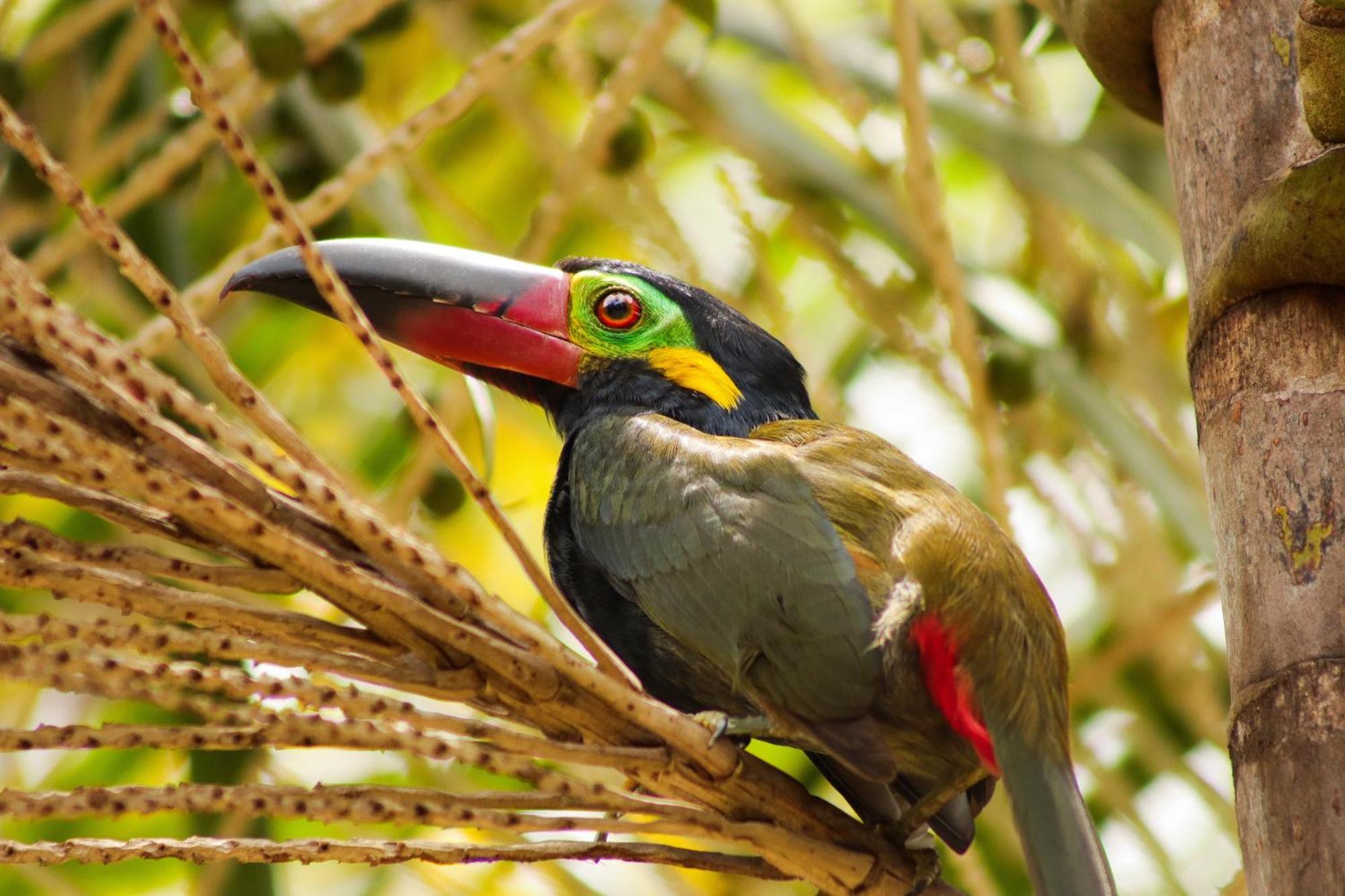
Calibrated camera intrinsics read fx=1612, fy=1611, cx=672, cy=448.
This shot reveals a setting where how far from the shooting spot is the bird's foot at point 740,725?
66.1 inches

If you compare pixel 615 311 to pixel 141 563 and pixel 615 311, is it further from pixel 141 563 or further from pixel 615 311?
pixel 141 563

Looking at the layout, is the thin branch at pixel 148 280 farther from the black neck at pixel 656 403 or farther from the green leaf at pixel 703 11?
the green leaf at pixel 703 11

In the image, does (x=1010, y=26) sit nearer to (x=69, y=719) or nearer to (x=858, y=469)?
(x=858, y=469)

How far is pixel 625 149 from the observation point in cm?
285

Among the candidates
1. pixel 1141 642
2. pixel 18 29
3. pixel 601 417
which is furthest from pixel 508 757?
pixel 18 29

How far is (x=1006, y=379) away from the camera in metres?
2.92

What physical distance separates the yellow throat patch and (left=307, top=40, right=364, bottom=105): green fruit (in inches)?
28.4

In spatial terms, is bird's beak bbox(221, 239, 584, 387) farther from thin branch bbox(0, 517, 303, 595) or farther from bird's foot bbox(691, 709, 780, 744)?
thin branch bbox(0, 517, 303, 595)

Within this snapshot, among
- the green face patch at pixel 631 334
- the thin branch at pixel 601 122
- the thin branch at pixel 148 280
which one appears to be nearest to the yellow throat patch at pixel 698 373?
the green face patch at pixel 631 334

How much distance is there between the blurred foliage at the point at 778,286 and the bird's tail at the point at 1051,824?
838 mm

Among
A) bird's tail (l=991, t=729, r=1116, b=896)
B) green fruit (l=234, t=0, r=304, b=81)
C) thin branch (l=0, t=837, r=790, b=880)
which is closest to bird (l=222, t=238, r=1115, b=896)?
bird's tail (l=991, t=729, r=1116, b=896)

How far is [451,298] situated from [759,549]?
2.11 ft

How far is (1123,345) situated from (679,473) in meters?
1.36

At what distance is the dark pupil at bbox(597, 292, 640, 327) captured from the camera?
2.36 m
